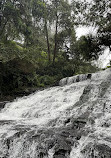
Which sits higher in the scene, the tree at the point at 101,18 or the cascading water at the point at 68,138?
the tree at the point at 101,18

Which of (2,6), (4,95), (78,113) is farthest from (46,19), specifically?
(78,113)

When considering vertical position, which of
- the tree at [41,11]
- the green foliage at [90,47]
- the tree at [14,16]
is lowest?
the green foliage at [90,47]

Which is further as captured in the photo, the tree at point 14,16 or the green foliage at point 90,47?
the tree at point 14,16

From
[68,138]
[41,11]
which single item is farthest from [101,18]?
[41,11]

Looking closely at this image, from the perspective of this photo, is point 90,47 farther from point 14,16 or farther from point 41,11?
point 41,11

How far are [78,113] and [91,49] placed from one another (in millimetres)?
5535

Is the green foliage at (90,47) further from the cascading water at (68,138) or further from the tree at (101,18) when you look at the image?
the cascading water at (68,138)

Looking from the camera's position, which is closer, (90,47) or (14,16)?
(90,47)

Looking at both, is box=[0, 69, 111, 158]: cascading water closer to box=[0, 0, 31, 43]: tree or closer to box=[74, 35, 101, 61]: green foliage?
box=[74, 35, 101, 61]: green foliage

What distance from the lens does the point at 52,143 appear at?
2.90m

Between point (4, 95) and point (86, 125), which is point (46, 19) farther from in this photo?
point (86, 125)

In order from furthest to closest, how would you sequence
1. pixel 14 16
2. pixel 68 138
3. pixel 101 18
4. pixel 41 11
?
pixel 41 11, pixel 14 16, pixel 101 18, pixel 68 138

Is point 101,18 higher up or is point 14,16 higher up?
point 14,16

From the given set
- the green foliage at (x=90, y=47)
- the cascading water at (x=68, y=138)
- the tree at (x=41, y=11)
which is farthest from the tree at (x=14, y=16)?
the cascading water at (x=68, y=138)
